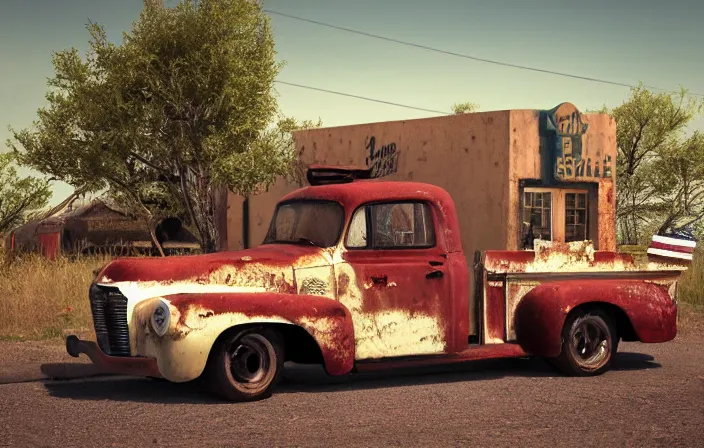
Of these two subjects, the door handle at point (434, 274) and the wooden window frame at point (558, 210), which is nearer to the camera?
the door handle at point (434, 274)

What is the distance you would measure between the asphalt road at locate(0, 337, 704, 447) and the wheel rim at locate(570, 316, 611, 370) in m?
0.22

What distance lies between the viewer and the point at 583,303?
10141 millimetres

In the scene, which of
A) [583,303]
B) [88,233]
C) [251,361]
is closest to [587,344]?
[583,303]

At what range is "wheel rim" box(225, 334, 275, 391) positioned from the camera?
8.38 metres

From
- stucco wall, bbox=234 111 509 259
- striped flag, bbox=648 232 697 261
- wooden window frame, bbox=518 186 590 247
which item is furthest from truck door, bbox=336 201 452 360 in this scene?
wooden window frame, bbox=518 186 590 247

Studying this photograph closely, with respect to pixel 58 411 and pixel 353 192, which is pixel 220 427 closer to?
pixel 58 411

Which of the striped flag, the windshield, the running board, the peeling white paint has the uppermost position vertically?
the windshield

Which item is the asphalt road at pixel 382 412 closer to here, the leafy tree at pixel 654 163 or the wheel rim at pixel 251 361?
the wheel rim at pixel 251 361

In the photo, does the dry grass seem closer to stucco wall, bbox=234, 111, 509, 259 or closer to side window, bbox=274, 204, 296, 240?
side window, bbox=274, 204, 296, 240

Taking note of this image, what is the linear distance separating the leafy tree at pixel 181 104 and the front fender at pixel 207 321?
1579 cm

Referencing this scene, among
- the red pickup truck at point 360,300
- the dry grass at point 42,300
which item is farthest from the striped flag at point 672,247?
the dry grass at point 42,300

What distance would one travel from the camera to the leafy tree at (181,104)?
24094mm

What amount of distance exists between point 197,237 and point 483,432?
69.1ft

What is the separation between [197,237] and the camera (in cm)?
2769
